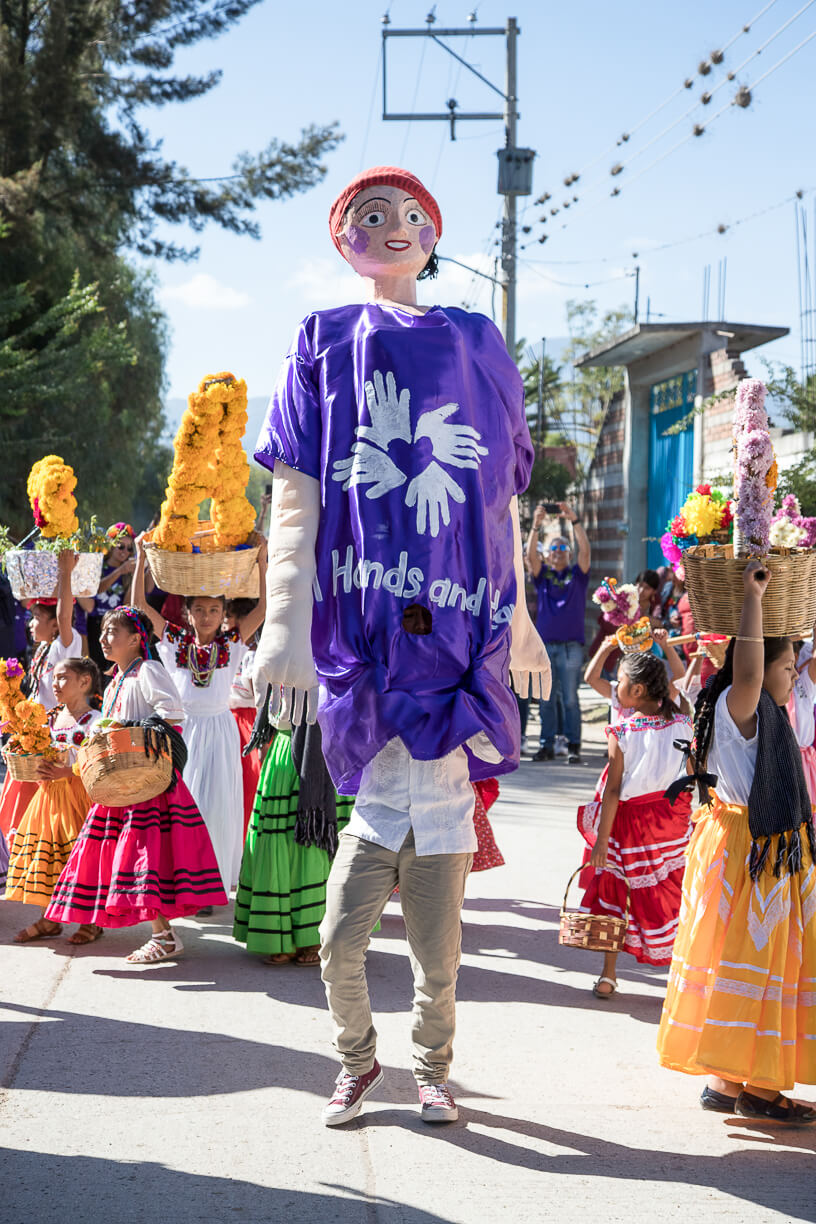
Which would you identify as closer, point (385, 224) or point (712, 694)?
point (385, 224)

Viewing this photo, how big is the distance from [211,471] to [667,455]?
10507mm

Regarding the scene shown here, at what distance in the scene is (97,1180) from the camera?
3.11m

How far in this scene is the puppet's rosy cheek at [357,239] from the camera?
382 cm

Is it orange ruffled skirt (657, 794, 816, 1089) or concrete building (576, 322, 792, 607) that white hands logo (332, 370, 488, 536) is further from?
concrete building (576, 322, 792, 607)

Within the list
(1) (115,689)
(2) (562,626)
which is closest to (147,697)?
(1) (115,689)

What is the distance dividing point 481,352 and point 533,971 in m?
2.65

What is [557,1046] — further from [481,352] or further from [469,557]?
[481,352]

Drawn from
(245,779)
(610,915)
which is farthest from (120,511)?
(610,915)

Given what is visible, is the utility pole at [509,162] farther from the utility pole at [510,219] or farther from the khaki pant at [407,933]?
the khaki pant at [407,933]

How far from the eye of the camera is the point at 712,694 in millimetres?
3961

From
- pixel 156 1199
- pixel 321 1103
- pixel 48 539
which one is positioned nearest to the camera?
pixel 156 1199

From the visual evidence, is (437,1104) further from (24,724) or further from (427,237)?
(24,724)

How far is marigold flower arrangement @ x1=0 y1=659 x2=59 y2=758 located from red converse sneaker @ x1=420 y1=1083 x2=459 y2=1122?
2.73m

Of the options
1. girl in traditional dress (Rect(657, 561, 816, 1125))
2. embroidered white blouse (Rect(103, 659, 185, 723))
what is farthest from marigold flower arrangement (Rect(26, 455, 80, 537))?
girl in traditional dress (Rect(657, 561, 816, 1125))
